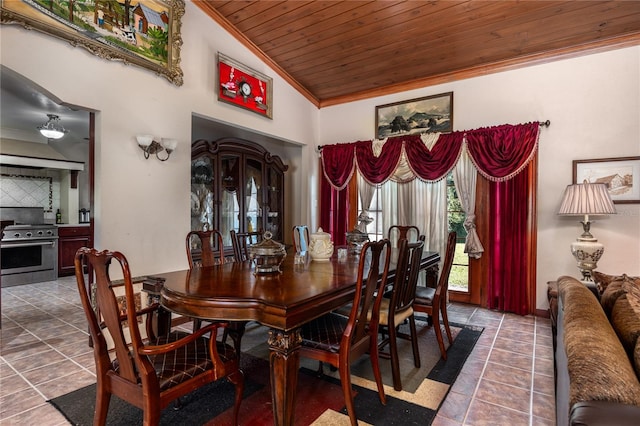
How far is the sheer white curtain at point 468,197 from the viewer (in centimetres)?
411

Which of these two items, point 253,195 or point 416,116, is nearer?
point 416,116

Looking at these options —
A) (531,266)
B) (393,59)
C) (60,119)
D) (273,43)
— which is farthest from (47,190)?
(531,266)

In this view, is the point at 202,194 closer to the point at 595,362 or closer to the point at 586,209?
the point at 595,362

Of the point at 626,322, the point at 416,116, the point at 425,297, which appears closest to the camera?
the point at 626,322

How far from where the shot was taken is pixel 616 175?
11.3 ft

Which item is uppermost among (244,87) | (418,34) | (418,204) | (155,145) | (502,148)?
(418,34)

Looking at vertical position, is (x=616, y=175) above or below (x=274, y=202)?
above

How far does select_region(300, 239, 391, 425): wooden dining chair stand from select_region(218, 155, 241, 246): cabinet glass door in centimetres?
255

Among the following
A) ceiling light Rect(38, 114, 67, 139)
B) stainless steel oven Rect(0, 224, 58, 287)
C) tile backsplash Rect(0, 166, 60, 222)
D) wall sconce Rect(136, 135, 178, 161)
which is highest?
ceiling light Rect(38, 114, 67, 139)

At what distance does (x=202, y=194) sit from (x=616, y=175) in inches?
180

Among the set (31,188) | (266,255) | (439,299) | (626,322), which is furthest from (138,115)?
(31,188)

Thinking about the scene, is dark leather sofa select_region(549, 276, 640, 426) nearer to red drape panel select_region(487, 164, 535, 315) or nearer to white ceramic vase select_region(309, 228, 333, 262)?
white ceramic vase select_region(309, 228, 333, 262)

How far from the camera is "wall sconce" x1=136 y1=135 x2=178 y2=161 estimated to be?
3.05 m

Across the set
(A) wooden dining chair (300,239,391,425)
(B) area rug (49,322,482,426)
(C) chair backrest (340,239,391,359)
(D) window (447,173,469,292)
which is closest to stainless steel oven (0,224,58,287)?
(B) area rug (49,322,482,426)
